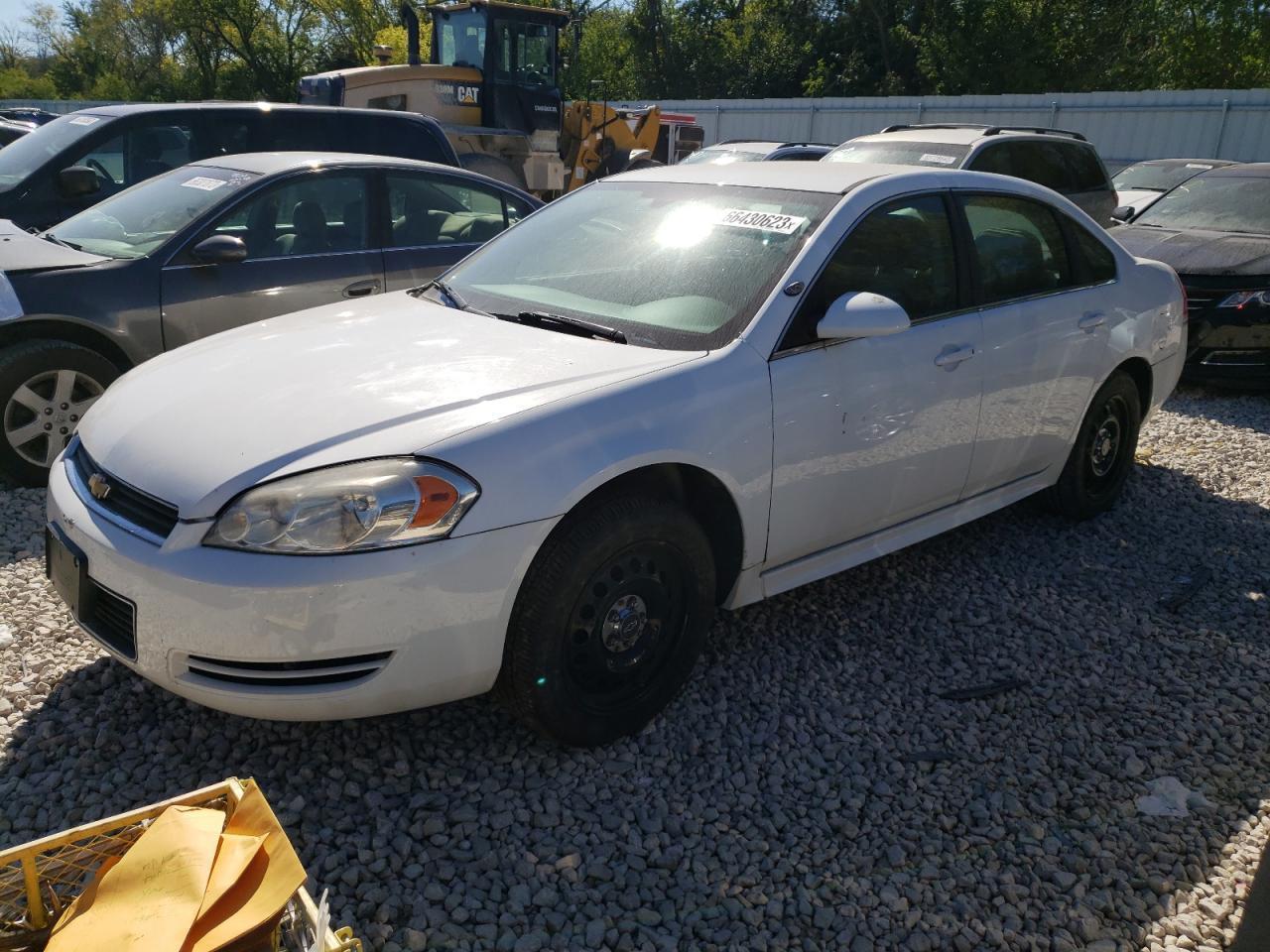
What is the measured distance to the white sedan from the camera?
2557 millimetres

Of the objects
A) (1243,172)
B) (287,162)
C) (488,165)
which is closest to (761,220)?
(287,162)

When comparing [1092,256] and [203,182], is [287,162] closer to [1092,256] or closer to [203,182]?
[203,182]

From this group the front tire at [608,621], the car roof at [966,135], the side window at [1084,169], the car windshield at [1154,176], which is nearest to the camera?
the front tire at [608,621]

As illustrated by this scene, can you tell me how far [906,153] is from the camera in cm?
940

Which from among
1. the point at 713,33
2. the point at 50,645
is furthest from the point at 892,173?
the point at 713,33

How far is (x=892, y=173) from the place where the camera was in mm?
3857

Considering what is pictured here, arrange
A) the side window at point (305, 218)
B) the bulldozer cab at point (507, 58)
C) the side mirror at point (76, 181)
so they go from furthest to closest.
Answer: the bulldozer cab at point (507, 58), the side mirror at point (76, 181), the side window at point (305, 218)

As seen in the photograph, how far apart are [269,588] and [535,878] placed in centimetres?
98

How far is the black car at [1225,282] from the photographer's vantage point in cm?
742

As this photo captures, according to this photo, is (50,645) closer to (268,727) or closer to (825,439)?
(268,727)

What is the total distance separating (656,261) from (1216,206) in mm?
7392

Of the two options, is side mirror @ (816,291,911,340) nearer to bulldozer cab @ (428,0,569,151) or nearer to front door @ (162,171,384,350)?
front door @ (162,171,384,350)

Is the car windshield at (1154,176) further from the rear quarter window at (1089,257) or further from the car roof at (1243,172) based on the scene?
the rear quarter window at (1089,257)

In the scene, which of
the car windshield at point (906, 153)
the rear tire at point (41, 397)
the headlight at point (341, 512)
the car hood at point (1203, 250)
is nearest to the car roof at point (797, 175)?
the headlight at point (341, 512)
